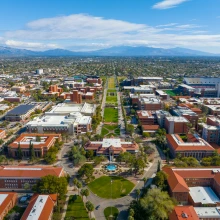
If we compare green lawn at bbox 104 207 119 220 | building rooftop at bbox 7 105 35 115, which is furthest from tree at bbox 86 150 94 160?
building rooftop at bbox 7 105 35 115

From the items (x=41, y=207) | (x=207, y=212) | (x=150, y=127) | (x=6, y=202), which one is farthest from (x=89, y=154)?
(x=207, y=212)

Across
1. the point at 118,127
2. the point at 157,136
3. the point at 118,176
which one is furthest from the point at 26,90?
the point at 118,176

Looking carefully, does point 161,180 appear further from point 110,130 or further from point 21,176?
point 110,130

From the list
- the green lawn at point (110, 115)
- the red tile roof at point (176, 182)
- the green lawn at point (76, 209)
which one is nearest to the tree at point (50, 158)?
the green lawn at point (76, 209)

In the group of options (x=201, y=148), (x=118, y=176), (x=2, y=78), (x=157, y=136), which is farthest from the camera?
(x=2, y=78)

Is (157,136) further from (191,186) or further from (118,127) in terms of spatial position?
(191,186)

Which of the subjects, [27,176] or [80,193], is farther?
[27,176]
